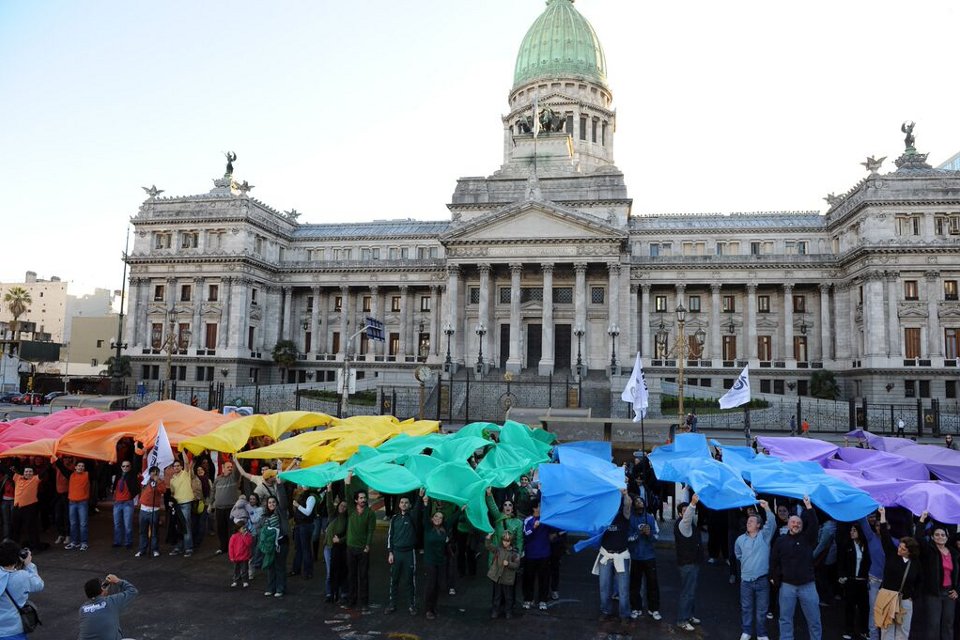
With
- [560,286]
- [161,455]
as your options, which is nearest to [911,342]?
[560,286]

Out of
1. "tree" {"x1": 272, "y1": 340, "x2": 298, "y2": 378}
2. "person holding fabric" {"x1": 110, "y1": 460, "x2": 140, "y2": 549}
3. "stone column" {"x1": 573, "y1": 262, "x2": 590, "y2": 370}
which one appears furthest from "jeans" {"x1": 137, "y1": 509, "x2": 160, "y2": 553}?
"tree" {"x1": 272, "y1": 340, "x2": 298, "y2": 378}

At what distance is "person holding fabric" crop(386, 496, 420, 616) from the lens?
480 inches

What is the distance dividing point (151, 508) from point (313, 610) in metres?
5.68

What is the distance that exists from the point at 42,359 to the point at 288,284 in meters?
35.7

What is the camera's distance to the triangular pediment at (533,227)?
55.7 meters

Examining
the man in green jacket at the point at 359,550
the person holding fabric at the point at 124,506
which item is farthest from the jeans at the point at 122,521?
the man in green jacket at the point at 359,550

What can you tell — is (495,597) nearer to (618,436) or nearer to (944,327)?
(618,436)

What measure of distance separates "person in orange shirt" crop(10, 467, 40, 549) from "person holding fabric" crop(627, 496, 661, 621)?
45.0 ft

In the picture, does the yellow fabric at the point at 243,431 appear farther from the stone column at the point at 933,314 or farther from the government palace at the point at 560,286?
the stone column at the point at 933,314

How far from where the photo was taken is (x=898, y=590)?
10.1 meters

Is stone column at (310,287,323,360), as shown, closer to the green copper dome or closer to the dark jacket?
the green copper dome

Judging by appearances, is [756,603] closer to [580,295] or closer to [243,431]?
[243,431]

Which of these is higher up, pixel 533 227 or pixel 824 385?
pixel 533 227

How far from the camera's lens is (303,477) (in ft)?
44.3
